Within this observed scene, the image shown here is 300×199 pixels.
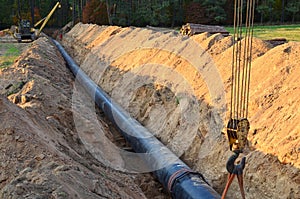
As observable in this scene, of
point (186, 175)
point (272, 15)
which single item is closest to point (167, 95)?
point (186, 175)

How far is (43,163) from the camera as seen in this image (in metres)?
6.24

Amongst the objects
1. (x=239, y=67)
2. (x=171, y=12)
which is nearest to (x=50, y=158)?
(x=239, y=67)

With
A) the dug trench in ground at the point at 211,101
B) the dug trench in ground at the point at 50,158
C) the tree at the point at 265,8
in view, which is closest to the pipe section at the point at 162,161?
the dug trench in ground at the point at 50,158

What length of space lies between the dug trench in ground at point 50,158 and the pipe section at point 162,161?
47 centimetres

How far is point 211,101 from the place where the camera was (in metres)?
10.9

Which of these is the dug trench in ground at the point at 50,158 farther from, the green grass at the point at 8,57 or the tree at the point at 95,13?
the tree at the point at 95,13

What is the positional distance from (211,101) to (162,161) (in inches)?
113

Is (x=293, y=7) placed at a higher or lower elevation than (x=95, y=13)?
higher

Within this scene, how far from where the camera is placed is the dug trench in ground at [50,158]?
538 cm

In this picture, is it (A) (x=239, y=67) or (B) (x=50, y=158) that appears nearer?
(B) (x=50, y=158)

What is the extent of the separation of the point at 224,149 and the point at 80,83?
9965mm

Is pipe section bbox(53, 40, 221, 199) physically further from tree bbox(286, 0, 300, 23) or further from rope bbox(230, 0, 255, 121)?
tree bbox(286, 0, 300, 23)

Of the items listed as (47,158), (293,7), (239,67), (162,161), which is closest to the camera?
(47,158)

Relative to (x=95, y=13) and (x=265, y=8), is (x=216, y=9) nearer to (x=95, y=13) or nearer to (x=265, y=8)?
(x=265, y=8)
